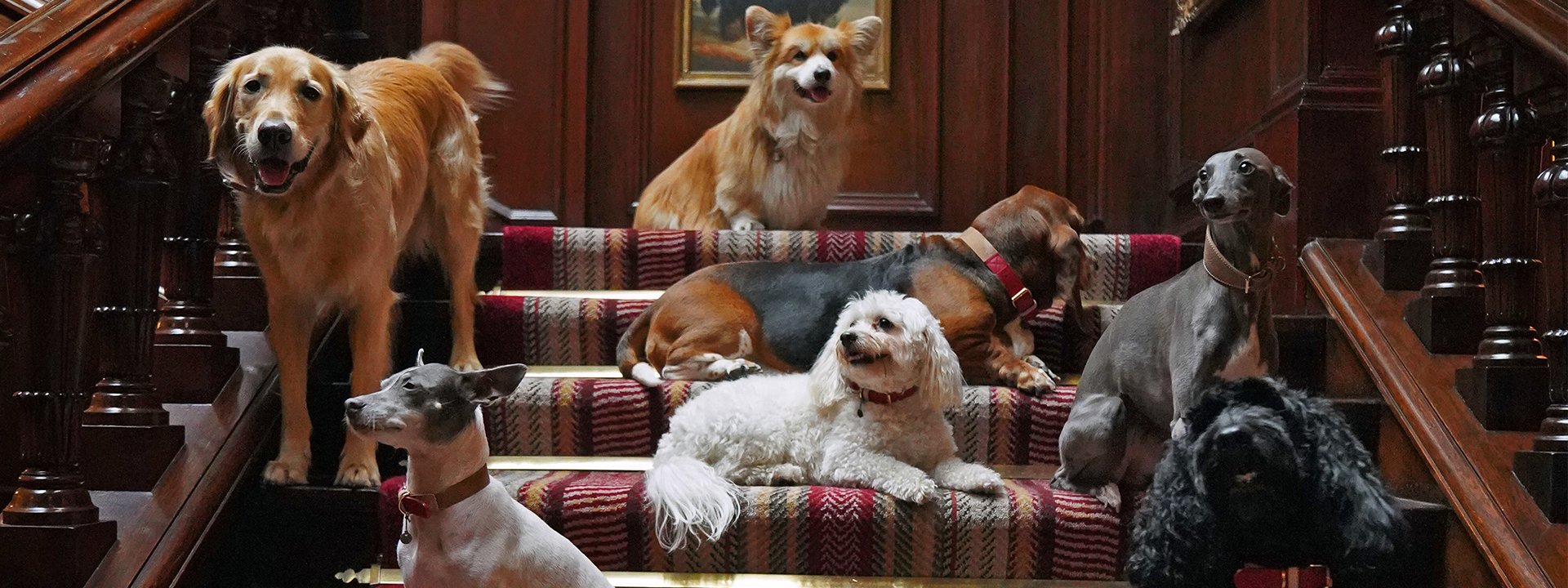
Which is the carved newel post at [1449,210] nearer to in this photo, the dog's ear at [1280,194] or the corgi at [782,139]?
the dog's ear at [1280,194]

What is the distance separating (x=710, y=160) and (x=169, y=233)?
206cm

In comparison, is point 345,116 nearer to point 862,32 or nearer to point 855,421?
point 855,421

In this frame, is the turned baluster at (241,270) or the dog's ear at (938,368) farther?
the turned baluster at (241,270)

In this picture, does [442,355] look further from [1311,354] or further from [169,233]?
[1311,354]

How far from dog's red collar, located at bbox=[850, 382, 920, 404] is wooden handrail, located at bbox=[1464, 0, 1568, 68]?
1.33 m

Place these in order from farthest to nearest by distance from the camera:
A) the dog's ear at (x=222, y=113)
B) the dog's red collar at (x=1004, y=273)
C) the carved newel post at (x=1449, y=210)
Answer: the dog's red collar at (x=1004, y=273) < the dog's ear at (x=222, y=113) < the carved newel post at (x=1449, y=210)

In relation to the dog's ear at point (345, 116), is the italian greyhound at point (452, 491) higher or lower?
lower

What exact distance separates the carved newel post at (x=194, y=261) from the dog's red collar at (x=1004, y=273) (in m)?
1.87

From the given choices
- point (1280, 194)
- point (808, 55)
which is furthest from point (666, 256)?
point (1280, 194)

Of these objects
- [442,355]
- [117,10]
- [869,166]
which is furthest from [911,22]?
→ [117,10]

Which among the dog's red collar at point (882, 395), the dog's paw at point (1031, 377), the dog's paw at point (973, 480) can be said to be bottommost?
the dog's paw at point (973, 480)

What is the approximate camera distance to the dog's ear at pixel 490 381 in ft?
6.34

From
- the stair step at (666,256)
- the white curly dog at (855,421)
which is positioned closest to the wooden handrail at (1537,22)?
the white curly dog at (855,421)

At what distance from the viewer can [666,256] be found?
3.67 m
